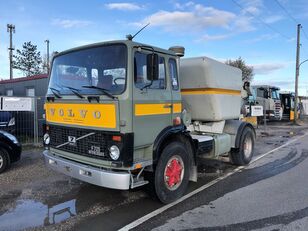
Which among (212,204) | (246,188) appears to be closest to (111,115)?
(212,204)

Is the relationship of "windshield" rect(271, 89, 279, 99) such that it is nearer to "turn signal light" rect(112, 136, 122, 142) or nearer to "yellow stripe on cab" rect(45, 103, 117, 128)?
"yellow stripe on cab" rect(45, 103, 117, 128)

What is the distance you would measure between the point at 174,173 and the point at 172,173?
2.4 inches

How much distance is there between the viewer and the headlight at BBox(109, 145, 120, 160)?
4723 mm

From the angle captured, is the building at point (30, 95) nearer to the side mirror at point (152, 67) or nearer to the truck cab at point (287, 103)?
the side mirror at point (152, 67)

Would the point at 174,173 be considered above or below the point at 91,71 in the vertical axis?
below

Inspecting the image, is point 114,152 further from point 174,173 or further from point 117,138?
point 174,173

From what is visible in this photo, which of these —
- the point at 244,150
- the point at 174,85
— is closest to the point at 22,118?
the point at 244,150

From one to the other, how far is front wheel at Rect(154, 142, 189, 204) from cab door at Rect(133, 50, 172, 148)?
1.35ft

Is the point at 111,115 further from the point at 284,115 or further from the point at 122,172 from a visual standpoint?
the point at 284,115

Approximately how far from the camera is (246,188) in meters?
6.52

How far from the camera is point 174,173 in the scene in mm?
5699

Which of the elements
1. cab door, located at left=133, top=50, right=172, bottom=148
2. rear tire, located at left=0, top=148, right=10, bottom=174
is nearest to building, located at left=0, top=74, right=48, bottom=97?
rear tire, located at left=0, top=148, right=10, bottom=174

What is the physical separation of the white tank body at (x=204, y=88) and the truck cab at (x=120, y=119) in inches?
49.7

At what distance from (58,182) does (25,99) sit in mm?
4781
